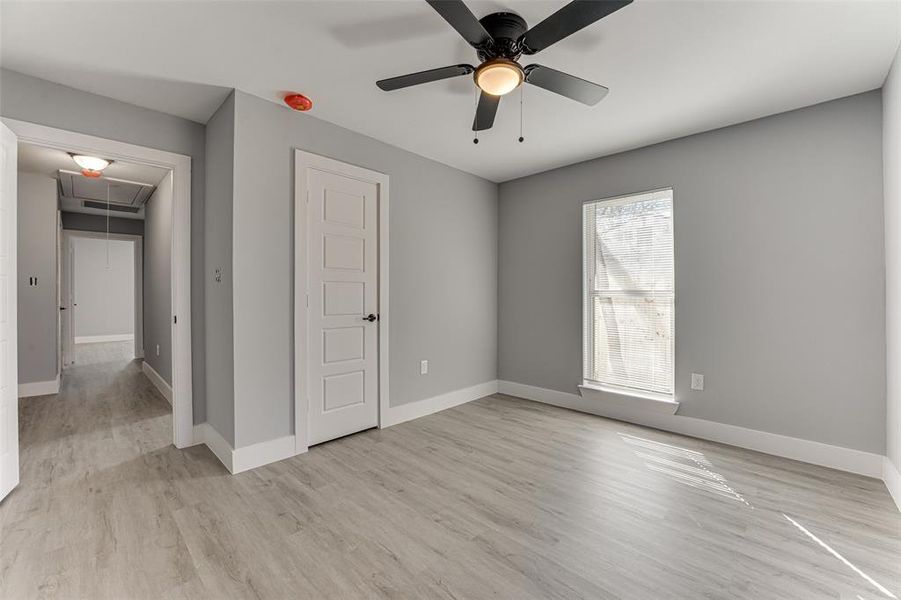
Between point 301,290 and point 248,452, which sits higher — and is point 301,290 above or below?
above

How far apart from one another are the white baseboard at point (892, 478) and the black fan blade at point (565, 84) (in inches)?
110

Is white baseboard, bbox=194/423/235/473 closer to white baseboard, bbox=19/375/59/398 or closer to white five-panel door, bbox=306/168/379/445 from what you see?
white five-panel door, bbox=306/168/379/445

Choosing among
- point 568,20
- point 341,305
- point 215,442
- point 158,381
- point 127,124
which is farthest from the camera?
point 158,381

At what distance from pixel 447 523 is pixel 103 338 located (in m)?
10.7

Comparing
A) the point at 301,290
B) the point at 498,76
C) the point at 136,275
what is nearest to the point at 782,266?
the point at 498,76

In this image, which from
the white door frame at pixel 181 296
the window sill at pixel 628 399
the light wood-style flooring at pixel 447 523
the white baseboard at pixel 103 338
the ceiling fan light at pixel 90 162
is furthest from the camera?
the white baseboard at pixel 103 338

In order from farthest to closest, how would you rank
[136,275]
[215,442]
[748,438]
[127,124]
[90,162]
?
[136,275] → [90,162] → [748,438] → [215,442] → [127,124]

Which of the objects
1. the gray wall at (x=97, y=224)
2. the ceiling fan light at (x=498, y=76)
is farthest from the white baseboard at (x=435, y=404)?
the gray wall at (x=97, y=224)

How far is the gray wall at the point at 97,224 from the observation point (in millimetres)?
6500

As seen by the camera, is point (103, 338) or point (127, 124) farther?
point (103, 338)

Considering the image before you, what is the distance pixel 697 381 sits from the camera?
130 inches

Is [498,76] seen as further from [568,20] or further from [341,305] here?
[341,305]

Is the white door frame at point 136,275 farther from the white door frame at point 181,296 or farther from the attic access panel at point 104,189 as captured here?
the white door frame at point 181,296

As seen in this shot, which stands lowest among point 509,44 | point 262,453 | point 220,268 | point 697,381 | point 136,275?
point 262,453
